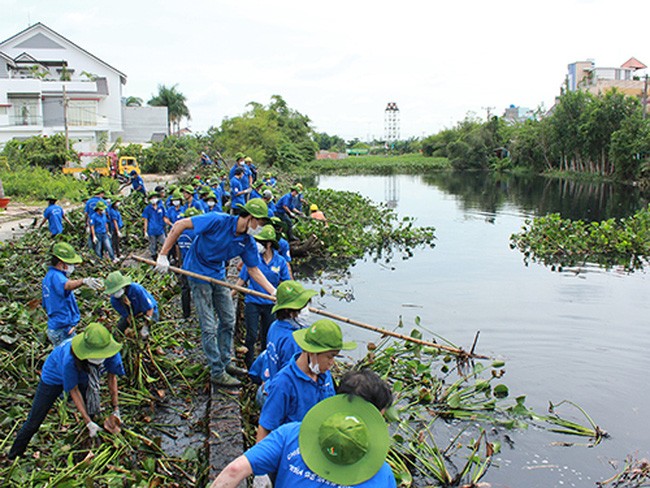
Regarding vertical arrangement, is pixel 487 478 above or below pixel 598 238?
below

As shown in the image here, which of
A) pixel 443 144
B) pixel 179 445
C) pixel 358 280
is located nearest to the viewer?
pixel 179 445

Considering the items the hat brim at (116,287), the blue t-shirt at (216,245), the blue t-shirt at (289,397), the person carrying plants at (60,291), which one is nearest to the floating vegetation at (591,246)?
the blue t-shirt at (216,245)

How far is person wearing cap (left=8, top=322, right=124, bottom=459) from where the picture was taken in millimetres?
4426

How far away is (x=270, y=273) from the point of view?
640 centimetres

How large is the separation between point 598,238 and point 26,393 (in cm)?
1596

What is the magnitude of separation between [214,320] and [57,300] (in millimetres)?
1557

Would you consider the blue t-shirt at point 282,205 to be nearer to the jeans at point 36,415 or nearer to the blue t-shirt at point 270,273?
the blue t-shirt at point 270,273

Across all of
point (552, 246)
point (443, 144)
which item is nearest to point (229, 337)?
point (552, 246)

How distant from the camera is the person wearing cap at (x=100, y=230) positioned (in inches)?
461

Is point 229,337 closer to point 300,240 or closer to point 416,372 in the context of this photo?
point 416,372

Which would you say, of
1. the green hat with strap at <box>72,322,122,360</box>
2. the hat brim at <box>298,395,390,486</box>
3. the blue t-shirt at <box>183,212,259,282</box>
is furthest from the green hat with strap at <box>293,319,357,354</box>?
the blue t-shirt at <box>183,212,259,282</box>

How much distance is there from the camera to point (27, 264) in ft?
32.7

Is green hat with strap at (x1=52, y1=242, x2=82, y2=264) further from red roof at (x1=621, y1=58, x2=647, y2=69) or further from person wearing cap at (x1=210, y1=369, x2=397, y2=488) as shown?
red roof at (x1=621, y1=58, x2=647, y2=69)

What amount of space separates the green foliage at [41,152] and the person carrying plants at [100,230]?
902 inches
